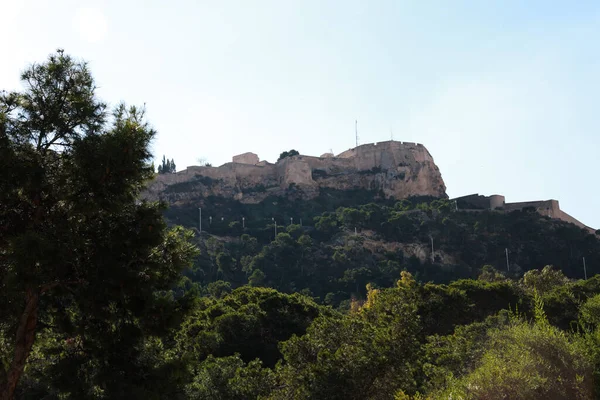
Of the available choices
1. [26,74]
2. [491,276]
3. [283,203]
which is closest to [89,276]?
[26,74]

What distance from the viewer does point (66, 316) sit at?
7.56 metres

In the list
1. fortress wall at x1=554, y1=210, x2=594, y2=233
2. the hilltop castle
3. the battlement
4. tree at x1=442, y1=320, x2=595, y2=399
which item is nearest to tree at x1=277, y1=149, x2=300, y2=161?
the hilltop castle

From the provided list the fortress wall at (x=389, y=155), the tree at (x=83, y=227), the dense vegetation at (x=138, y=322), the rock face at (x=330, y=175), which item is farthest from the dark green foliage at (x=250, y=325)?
the fortress wall at (x=389, y=155)

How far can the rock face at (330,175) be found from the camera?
2704 inches

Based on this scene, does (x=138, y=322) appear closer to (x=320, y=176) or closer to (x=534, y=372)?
(x=534, y=372)

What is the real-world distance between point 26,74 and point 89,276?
2592mm

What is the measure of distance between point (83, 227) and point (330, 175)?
6572 centimetres

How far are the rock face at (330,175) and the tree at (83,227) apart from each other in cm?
5986

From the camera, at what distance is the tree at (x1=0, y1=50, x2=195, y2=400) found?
6.66m

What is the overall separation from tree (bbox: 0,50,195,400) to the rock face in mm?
59859

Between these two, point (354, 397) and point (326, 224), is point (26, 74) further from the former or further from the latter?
point (326, 224)

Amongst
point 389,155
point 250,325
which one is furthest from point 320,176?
point 250,325

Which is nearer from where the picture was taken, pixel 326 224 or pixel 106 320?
pixel 106 320

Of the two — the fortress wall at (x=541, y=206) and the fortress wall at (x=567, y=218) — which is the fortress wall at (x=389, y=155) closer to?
the fortress wall at (x=541, y=206)
